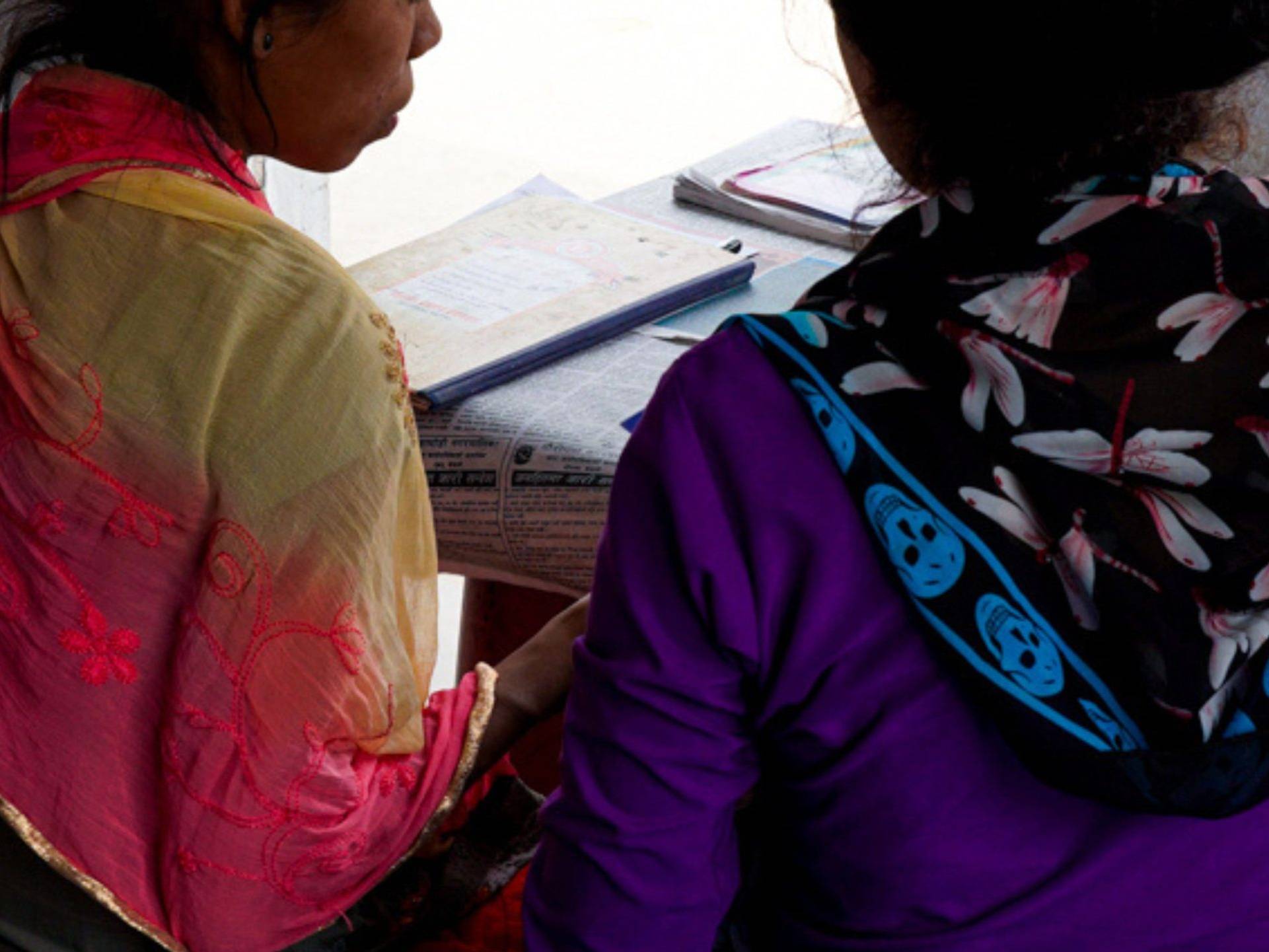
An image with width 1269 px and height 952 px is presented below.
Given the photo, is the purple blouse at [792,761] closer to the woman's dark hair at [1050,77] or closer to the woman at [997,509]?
the woman at [997,509]

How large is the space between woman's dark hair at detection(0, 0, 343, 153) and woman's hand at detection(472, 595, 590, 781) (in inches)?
14.4

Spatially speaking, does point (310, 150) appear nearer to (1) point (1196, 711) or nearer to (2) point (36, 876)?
(2) point (36, 876)

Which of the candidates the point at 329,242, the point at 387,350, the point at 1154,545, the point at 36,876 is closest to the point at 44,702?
the point at 36,876

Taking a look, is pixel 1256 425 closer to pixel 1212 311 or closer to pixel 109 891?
pixel 1212 311

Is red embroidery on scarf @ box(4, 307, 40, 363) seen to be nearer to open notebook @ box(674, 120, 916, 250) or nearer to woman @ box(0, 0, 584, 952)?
woman @ box(0, 0, 584, 952)

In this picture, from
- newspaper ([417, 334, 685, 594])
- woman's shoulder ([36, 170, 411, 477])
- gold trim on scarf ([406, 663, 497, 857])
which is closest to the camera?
woman's shoulder ([36, 170, 411, 477])

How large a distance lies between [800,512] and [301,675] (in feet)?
0.98

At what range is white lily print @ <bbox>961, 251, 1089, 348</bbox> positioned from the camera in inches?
24.1

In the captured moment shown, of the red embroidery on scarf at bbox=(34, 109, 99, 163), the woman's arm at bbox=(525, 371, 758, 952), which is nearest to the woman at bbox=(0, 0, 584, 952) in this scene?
the red embroidery on scarf at bbox=(34, 109, 99, 163)

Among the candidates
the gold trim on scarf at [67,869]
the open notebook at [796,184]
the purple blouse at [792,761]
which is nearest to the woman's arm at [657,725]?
the purple blouse at [792,761]

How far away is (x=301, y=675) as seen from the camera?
0.79m

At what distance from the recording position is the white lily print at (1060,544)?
627 mm

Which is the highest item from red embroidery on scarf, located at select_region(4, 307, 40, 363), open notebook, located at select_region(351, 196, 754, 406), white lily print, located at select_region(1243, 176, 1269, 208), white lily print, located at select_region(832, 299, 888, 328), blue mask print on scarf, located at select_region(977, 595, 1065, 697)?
red embroidery on scarf, located at select_region(4, 307, 40, 363)

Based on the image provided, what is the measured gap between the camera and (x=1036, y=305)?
0.61m
